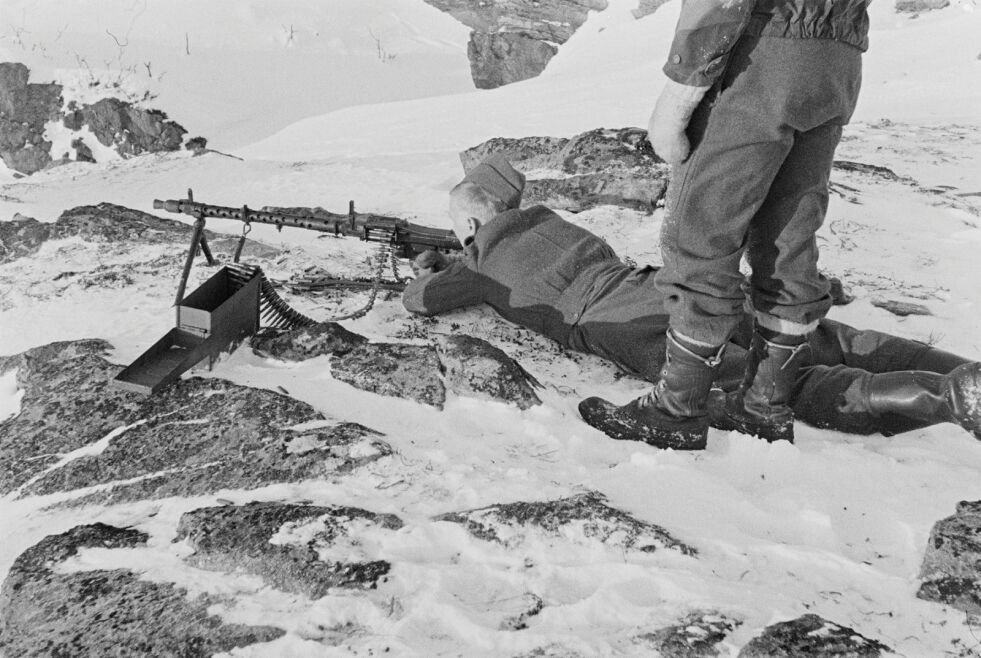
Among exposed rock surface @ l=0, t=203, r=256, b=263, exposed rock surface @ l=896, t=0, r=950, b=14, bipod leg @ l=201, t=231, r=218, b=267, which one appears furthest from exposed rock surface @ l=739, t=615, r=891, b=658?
exposed rock surface @ l=896, t=0, r=950, b=14

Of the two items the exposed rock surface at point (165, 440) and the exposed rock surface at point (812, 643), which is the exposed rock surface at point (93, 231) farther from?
the exposed rock surface at point (812, 643)

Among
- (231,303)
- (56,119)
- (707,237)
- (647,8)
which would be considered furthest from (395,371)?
(647,8)

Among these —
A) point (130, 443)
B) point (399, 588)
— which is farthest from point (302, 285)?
point (399, 588)

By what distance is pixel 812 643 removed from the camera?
53.3 inches

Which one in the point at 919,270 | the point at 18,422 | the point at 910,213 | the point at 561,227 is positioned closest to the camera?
the point at 18,422

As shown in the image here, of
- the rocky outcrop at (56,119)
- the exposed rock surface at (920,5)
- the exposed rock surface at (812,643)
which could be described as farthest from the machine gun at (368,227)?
the exposed rock surface at (920,5)

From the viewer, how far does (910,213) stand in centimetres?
515

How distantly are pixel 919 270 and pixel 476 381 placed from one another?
114 inches

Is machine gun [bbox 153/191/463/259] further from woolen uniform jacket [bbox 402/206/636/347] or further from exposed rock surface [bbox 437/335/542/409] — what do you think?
exposed rock surface [bbox 437/335/542/409]

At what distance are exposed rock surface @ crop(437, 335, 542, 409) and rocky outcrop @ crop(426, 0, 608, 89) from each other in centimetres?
1587

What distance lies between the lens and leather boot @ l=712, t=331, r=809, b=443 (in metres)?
2.35

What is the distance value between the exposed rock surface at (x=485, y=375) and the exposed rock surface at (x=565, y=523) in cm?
67

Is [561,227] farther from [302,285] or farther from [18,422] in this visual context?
[18,422]

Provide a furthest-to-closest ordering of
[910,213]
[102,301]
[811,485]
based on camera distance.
→ 1. [910,213]
2. [102,301]
3. [811,485]
